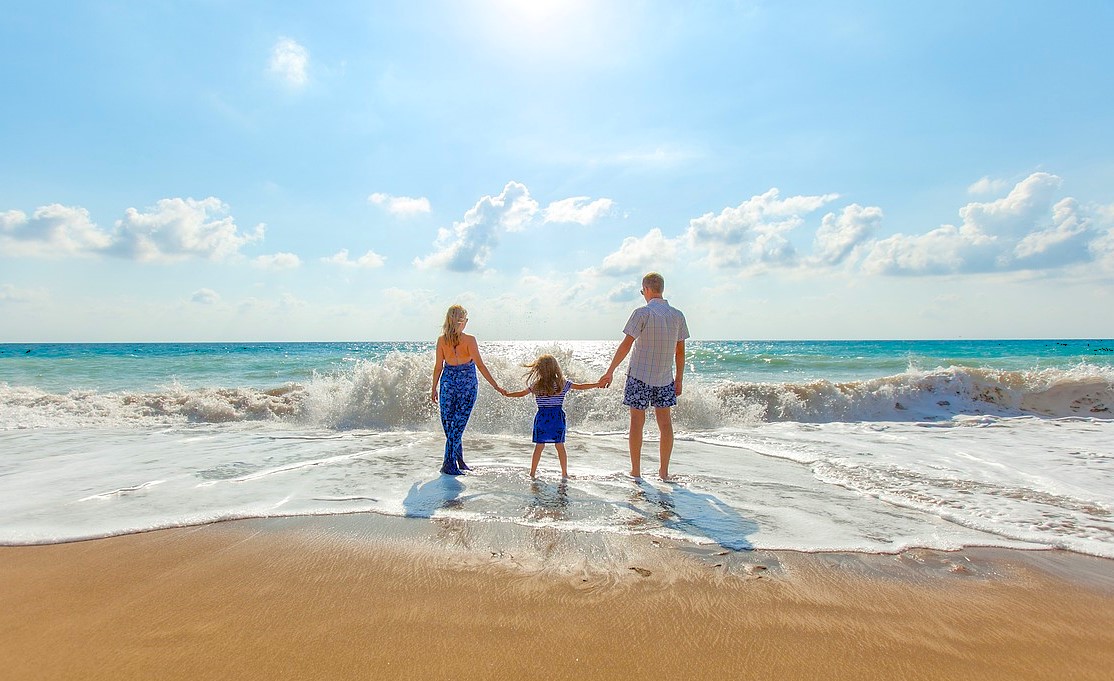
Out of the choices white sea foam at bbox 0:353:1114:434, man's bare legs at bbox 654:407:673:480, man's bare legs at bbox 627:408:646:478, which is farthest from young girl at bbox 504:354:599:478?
white sea foam at bbox 0:353:1114:434

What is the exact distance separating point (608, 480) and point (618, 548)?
2078 mm

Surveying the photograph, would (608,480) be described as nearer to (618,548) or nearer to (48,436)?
(618,548)

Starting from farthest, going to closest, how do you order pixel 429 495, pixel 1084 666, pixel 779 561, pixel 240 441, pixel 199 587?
pixel 240 441 → pixel 429 495 → pixel 779 561 → pixel 199 587 → pixel 1084 666

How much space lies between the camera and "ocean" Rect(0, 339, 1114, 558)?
4191 millimetres

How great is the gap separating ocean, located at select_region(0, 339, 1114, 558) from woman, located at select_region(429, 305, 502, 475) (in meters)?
0.44

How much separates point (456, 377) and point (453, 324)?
630 millimetres

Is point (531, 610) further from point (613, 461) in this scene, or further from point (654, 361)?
point (613, 461)

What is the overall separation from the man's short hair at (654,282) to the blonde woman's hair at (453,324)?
6.50ft

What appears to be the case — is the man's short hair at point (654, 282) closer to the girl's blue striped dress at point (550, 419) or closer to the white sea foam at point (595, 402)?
the girl's blue striped dress at point (550, 419)

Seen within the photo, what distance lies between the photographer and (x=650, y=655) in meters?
2.29

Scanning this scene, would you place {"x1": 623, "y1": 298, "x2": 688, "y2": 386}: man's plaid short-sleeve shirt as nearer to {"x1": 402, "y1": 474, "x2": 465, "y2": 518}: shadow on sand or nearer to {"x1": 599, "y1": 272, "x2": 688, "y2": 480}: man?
{"x1": 599, "y1": 272, "x2": 688, "y2": 480}: man

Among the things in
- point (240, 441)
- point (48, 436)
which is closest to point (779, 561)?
point (240, 441)

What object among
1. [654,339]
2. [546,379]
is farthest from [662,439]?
[546,379]

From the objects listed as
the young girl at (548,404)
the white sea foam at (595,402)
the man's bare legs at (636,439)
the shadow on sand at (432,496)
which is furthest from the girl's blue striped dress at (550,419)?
the white sea foam at (595,402)
